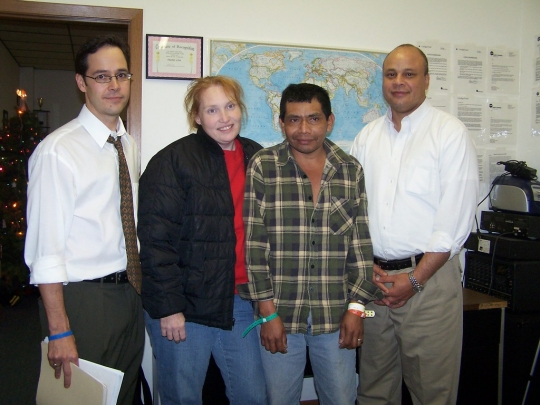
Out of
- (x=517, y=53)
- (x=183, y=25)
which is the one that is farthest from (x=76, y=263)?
(x=517, y=53)

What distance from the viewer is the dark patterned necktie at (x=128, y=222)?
154 centimetres

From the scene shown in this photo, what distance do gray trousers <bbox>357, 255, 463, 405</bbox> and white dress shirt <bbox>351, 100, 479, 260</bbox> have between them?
0.15 meters

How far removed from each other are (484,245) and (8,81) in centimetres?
653

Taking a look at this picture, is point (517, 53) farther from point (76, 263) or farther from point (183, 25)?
point (76, 263)

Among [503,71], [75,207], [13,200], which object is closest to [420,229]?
[75,207]

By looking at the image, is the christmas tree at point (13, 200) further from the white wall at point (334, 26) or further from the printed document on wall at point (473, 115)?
the printed document on wall at point (473, 115)

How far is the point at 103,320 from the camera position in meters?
1.46

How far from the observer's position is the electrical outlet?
251 cm

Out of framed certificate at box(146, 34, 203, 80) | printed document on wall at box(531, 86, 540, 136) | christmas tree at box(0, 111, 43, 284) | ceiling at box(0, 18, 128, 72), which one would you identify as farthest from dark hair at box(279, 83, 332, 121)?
christmas tree at box(0, 111, 43, 284)

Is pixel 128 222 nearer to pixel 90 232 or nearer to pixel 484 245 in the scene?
pixel 90 232

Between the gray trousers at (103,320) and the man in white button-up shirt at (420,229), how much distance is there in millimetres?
971

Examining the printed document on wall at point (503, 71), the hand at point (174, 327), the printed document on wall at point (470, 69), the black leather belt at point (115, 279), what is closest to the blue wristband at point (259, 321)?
the hand at point (174, 327)

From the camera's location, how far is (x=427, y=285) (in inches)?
68.8

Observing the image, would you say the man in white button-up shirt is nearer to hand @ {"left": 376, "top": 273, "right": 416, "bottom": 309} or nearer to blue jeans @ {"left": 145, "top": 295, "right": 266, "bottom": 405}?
hand @ {"left": 376, "top": 273, "right": 416, "bottom": 309}
